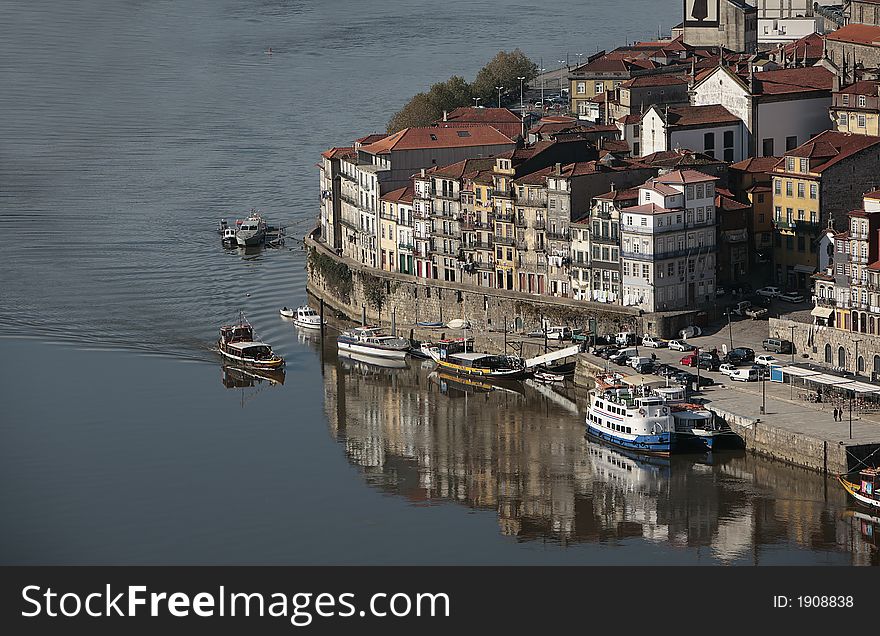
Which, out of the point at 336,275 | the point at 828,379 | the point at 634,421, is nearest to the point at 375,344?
the point at 336,275

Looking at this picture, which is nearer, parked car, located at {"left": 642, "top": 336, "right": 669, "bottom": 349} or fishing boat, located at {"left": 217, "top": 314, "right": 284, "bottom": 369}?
parked car, located at {"left": 642, "top": 336, "right": 669, "bottom": 349}

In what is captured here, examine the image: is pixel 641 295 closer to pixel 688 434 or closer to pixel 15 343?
pixel 688 434

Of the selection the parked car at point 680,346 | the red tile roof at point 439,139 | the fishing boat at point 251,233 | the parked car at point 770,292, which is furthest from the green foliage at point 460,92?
the parked car at point 680,346

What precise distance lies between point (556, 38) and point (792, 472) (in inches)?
2588

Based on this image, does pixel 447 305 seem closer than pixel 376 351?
No

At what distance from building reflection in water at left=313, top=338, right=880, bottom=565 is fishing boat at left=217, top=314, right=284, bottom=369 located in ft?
5.80

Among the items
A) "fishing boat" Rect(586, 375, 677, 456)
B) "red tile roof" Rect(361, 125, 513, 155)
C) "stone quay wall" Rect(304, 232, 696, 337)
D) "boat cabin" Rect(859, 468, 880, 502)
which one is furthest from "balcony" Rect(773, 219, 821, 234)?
"boat cabin" Rect(859, 468, 880, 502)

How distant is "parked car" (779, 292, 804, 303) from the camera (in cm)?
4728

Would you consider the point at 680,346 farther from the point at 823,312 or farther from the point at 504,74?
the point at 504,74

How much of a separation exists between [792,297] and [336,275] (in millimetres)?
11510

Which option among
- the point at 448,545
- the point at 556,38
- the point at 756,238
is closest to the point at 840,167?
the point at 756,238

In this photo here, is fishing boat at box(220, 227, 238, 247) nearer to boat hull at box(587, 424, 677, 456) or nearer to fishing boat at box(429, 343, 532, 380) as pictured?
fishing boat at box(429, 343, 532, 380)

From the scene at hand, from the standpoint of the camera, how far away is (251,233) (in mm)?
60094

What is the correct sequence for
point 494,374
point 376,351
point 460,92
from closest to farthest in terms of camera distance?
point 494,374, point 376,351, point 460,92
